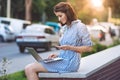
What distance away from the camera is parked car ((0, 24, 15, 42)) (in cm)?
4009

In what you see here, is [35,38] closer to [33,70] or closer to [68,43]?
[68,43]

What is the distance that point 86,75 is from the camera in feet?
22.8

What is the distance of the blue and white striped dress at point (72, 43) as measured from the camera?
710 centimetres

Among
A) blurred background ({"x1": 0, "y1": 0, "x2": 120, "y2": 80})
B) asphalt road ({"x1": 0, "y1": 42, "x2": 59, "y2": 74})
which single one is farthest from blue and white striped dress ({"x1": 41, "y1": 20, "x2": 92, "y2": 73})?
asphalt road ({"x1": 0, "y1": 42, "x2": 59, "y2": 74})

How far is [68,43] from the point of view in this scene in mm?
7230

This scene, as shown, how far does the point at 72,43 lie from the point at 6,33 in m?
33.5

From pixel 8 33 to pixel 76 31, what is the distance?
33.8 m

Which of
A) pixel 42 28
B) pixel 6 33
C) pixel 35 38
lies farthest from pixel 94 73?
pixel 6 33

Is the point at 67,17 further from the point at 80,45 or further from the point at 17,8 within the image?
the point at 17,8

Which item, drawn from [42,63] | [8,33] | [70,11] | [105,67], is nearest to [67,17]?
[70,11]

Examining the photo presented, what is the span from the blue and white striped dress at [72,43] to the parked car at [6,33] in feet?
108

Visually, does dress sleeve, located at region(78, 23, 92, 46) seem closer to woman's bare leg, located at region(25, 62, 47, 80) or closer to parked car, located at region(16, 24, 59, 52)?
woman's bare leg, located at region(25, 62, 47, 80)

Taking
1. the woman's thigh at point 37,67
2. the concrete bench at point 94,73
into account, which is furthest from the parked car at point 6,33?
the woman's thigh at point 37,67

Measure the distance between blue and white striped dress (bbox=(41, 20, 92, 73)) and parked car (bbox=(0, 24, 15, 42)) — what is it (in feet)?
108
